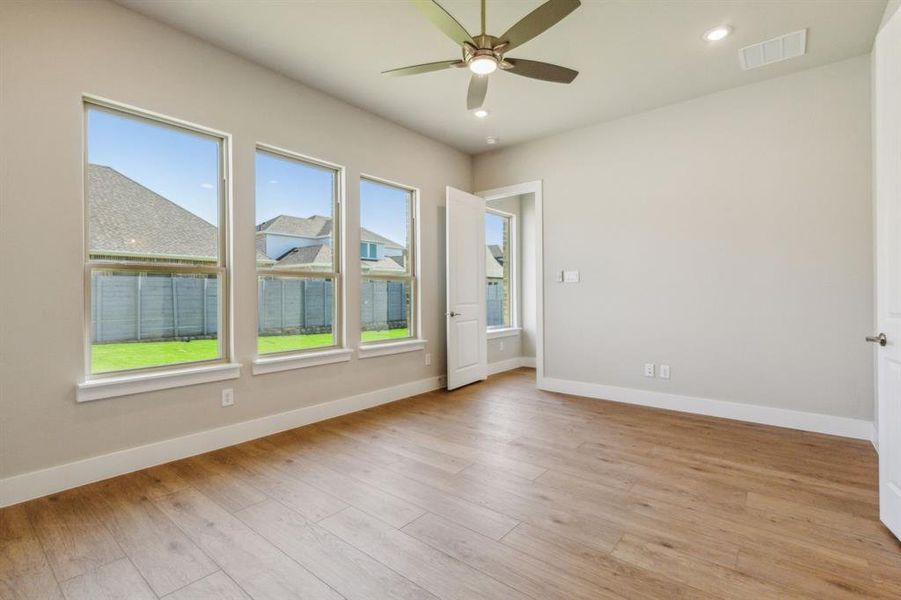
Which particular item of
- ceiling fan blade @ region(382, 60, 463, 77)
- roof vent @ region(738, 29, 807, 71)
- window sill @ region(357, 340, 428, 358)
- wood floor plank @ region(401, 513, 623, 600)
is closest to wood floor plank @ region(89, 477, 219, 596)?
wood floor plank @ region(401, 513, 623, 600)

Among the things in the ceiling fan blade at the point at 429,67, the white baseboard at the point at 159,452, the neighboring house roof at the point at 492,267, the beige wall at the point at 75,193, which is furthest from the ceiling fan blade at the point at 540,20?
the neighboring house roof at the point at 492,267

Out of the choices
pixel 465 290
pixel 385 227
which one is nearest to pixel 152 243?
pixel 385 227

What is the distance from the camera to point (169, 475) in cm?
263

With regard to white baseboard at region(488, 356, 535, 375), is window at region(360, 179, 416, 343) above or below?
above

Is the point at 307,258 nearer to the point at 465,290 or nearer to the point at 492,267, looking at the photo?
the point at 465,290

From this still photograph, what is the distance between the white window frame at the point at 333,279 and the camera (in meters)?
3.48

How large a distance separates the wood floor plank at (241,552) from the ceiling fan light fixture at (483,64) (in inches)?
103

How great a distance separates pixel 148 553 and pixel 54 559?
38 cm

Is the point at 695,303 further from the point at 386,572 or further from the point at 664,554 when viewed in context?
the point at 386,572

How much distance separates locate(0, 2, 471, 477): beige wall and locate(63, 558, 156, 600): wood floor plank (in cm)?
109

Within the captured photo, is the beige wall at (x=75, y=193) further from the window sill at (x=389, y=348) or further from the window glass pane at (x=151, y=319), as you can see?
the window sill at (x=389, y=348)

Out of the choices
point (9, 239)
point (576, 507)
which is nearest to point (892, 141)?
point (576, 507)

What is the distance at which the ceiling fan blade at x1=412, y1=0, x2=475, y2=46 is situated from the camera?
1.95m

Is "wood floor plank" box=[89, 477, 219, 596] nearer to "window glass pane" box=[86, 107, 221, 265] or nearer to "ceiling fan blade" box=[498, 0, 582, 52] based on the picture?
"window glass pane" box=[86, 107, 221, 265]
